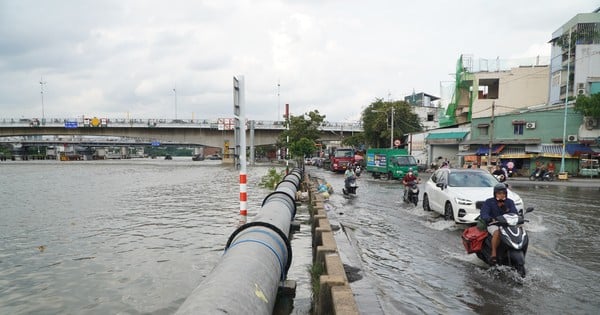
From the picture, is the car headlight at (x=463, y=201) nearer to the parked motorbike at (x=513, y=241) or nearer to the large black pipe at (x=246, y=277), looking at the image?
the parked motorbike at (x=513, y=241)

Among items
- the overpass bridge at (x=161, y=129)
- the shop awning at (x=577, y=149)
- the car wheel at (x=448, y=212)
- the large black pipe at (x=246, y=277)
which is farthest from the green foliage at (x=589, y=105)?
the overpass bridge at (x=161, y=129)

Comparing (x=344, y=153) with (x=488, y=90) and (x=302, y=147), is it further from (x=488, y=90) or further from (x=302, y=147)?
(x=488, y=90)

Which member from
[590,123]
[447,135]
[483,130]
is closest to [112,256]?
[590,123]

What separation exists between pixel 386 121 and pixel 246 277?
4284 cm

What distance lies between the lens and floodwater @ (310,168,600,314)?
4.82 m

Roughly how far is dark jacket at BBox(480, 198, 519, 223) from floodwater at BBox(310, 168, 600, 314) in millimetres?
802

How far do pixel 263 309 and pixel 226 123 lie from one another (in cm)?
5136

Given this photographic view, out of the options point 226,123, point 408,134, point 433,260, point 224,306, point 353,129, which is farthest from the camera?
point 353,129

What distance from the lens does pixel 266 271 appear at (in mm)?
4047

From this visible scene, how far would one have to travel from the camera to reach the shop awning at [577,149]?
2789 cm

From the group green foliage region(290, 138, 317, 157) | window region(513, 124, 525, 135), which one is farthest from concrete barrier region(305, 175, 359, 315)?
window region(513, 124, 525, 135)

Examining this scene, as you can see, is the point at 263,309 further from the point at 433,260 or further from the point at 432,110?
the point at 432,110

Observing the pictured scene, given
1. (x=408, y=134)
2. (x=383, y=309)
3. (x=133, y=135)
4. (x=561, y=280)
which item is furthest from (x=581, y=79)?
(x=133, y=135)

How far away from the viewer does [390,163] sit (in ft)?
90.4
